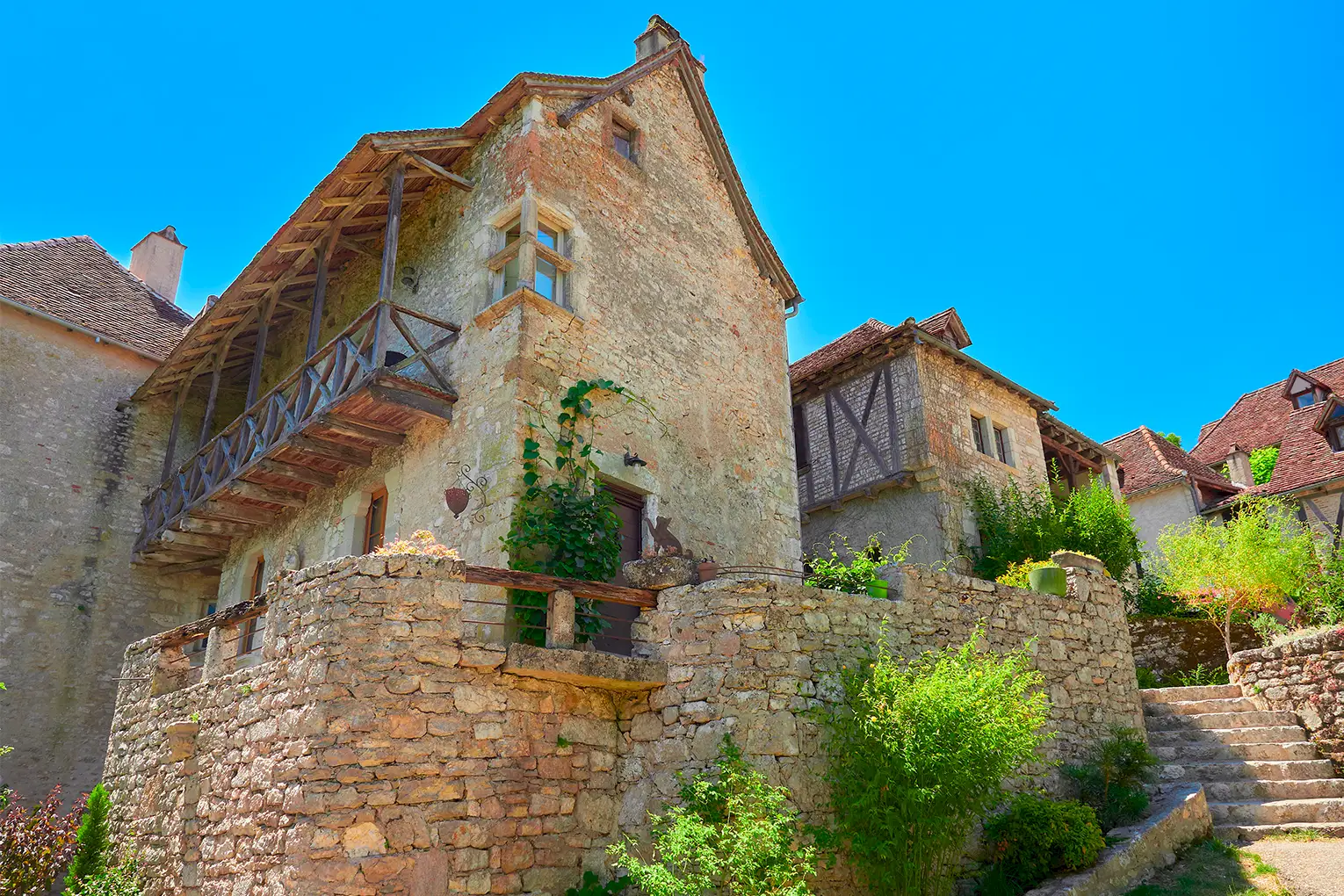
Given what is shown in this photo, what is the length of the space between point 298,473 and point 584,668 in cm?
556

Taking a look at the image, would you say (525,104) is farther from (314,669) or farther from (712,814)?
(712,814)

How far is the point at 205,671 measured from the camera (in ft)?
25.7

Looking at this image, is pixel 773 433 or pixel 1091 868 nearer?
pixel 1091 868

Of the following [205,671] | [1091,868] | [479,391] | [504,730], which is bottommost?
[1091,868]

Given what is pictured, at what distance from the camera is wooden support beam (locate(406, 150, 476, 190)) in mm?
10258

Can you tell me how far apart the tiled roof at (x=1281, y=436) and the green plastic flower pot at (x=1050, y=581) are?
12.9m

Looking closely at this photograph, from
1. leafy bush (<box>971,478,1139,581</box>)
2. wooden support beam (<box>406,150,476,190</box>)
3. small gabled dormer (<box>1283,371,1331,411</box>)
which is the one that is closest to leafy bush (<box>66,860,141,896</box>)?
wooden support beam (<box>406,150,476,190</box>)

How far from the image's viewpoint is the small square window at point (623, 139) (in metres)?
11.8

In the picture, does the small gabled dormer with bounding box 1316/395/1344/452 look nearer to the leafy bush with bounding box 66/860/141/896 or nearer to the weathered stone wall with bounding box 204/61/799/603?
the weathered stone wall with bounding box 204/61/799/603

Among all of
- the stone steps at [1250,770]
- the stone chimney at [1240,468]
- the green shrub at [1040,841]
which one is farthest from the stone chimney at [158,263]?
the stone chimney at [1240,468]

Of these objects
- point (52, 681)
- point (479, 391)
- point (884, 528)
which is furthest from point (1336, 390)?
point (52, 681)

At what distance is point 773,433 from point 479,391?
4330 mm

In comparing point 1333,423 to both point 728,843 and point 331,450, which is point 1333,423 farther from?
point 331,450

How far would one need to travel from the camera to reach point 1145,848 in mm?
7379
